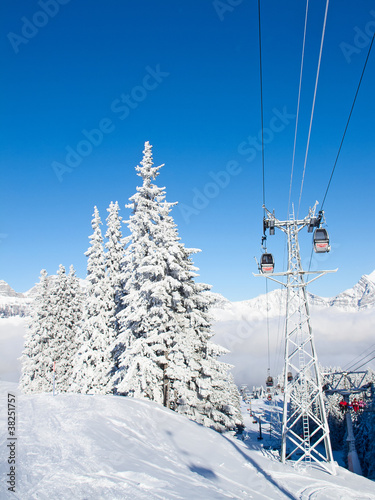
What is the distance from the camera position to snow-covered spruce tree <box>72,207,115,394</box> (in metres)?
23.7

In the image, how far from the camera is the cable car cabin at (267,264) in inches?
663

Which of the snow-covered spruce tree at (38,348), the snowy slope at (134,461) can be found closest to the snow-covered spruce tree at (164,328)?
the snowy slope at (134,461)

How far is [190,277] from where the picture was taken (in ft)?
71.7

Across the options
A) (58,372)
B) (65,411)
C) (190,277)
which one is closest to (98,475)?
(65,411)

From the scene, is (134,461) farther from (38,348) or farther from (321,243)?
(38,348)

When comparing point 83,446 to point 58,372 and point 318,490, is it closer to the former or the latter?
point 318,490

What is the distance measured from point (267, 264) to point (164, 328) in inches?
274

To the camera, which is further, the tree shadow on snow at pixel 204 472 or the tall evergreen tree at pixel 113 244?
the tall evergreen tree at pixel 113 244

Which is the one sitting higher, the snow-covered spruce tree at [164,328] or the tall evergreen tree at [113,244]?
the tall evergreen tree at [113,244]

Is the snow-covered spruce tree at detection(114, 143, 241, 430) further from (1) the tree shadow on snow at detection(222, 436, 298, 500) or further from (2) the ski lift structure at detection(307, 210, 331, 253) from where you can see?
(2) the ski lift structure at detection(307, 210, 331, 253)

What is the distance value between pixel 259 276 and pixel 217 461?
9.03 meters

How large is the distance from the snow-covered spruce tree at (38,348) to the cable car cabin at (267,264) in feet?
87.0

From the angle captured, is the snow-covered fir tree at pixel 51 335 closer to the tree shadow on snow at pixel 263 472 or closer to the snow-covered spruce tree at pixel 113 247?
the snow-covered spruce tree at pixel 113 247

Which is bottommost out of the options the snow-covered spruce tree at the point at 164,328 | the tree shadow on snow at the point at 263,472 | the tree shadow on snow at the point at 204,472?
the tree shadow on snow at the point at 263,472
